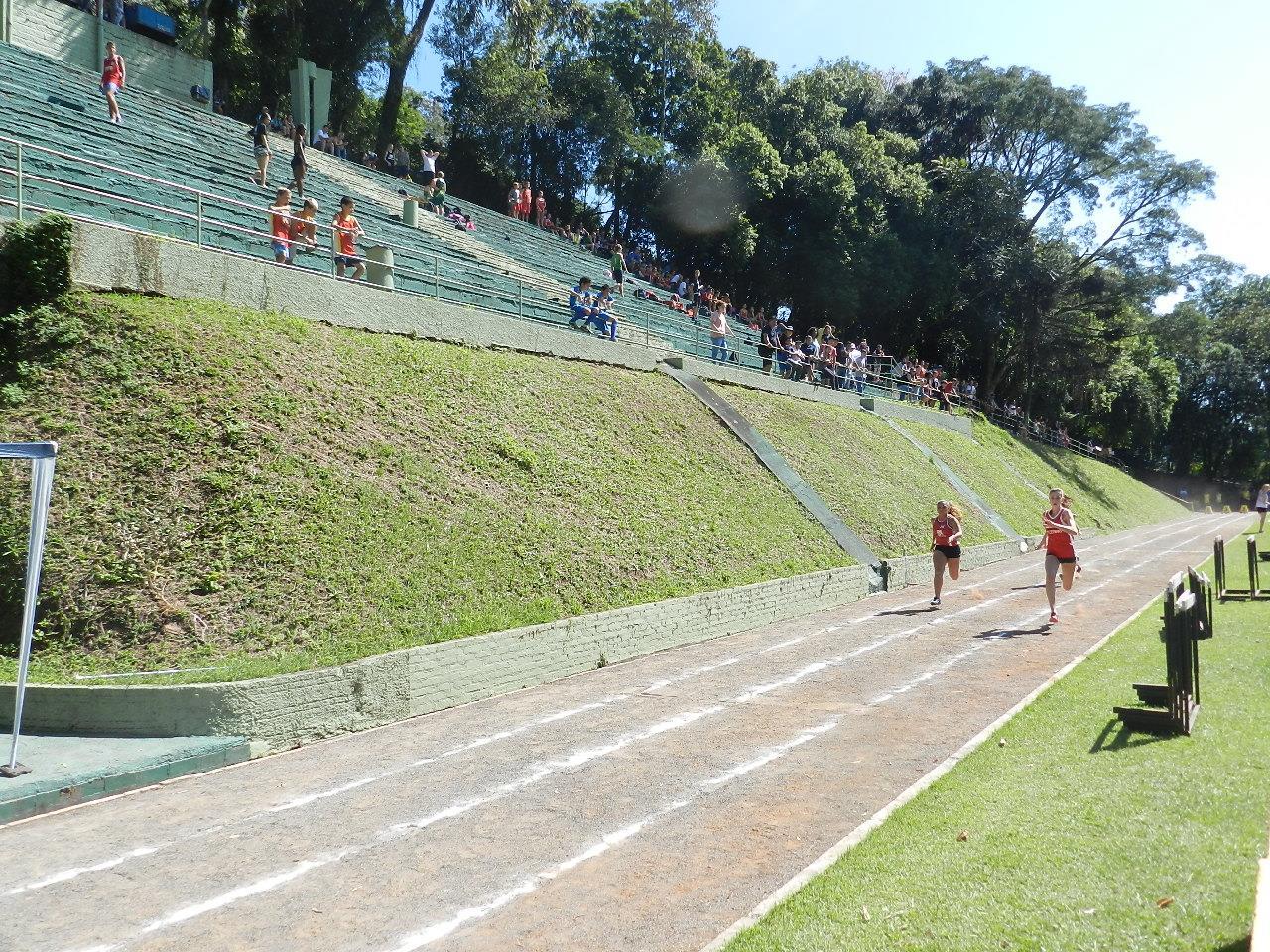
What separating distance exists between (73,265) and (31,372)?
5.77 feet

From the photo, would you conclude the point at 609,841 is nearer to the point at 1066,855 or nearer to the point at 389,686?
the point at 1066,855

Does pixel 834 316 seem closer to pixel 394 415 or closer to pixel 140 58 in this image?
pixel 140 58

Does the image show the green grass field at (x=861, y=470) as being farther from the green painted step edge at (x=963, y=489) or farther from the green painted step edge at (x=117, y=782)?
the green painted step edge at (x=117, y=782)

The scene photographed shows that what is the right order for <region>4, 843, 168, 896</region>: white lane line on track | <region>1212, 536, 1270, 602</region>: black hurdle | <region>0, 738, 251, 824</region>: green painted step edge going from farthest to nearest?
1. <region>1212, 536, 1270, 602</region>: black hurdle
2. <region>0, 738, 251, 824</region>: green painted step edge
3. <region>4, 843, 168, 896</region>: white lane line on track

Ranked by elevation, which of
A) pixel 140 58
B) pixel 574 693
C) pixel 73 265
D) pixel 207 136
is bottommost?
pixel 574 693

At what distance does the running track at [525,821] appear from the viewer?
5.16 m

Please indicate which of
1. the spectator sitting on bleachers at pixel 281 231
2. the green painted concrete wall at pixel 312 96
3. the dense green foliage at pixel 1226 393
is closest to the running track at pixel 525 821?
the spectator sitting on bleachers at pixel 281 231

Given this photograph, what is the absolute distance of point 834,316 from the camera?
47500 mm

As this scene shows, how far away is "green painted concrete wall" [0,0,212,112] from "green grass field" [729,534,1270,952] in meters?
24.2

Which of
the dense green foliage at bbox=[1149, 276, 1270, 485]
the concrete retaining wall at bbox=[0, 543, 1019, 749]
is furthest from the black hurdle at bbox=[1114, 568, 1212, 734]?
the dense green foliage at bbox=[1149, 276, 1270, 485]

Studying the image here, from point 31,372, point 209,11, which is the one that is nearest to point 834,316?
point 209,11

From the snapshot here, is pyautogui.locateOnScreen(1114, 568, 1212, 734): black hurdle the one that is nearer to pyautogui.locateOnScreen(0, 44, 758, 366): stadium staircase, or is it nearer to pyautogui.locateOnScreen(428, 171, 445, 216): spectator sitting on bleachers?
pyautogui.locateOnScreen(0, 44, 758, 366): stadium staircase

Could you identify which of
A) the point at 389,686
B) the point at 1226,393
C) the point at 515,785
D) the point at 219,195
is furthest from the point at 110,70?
the point at 1226,393

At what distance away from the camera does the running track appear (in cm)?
516
